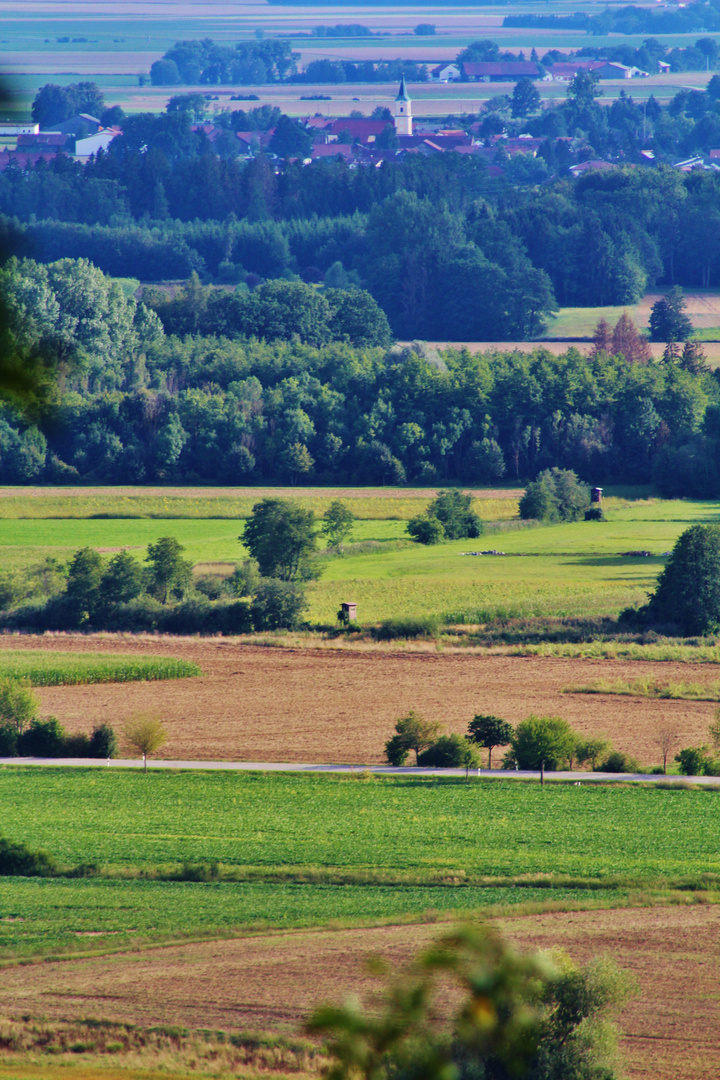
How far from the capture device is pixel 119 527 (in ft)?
223

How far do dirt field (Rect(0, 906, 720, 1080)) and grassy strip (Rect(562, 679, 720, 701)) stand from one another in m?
17.2

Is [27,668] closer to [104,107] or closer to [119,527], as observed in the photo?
[119,527]

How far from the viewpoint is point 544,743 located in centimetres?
3005

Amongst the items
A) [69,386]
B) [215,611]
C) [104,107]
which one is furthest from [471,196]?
Answer: [215,611]

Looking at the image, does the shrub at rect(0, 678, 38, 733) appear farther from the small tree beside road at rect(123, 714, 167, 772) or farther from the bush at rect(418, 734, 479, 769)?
the bush at rect(418, 734, 479, 769)

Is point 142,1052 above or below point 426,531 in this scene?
below

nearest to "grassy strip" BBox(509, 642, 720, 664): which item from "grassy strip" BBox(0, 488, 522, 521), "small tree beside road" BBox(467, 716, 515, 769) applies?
"small tree beside road" BBox(467, 716, 515, 769)

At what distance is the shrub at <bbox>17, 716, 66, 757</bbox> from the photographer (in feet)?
106

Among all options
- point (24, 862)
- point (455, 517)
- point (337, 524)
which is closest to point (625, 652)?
point (337, 524)

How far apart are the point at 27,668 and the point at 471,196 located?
5186 inches

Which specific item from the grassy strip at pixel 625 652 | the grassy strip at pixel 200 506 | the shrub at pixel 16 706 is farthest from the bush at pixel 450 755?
the grassy strip at pixel 200 506

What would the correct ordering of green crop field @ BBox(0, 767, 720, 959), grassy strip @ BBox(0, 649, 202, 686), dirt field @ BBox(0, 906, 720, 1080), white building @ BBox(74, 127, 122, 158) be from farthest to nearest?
white building @ BBox(74, 127, 122, 158)
grassy strip @ BBox(0, 649, 202, 686)
green crop field @ BBox(0, 767, 720, 959)
dirt field @ BBox(0, 906, 720, 1080)

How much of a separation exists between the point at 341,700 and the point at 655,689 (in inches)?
359

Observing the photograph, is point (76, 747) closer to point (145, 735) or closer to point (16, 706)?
point (16, 706)
